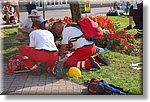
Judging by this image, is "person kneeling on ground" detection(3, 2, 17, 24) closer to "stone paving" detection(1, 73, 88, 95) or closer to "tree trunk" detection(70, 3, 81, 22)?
"tree trunk" detection(70, 3, 81, 22)

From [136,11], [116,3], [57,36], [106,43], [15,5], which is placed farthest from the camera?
[116,3]

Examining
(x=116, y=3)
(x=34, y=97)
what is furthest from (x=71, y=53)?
(x=116, y=3)

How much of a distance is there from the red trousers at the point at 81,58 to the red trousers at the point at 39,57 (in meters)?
0.40

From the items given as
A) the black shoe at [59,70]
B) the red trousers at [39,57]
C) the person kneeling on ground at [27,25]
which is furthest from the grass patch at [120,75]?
the person kneeling on ground at [27,25]

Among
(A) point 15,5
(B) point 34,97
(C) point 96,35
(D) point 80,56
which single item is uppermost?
(A) point 15,5

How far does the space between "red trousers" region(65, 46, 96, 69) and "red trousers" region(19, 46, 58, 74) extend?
40 centimetres

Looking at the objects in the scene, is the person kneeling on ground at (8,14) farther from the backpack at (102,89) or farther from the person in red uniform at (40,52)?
the backpack at (102,89)

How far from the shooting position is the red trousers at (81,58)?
5598 mm

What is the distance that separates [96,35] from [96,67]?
0.61 m

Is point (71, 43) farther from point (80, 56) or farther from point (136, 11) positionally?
point (136, 11)

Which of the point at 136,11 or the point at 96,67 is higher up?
the point at 136,11

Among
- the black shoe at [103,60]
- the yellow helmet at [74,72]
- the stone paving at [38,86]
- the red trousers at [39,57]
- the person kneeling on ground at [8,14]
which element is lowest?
the stone paving at [38,86]

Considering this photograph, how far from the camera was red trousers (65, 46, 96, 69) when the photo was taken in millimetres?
5598

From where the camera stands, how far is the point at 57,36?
634 cm
